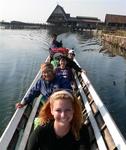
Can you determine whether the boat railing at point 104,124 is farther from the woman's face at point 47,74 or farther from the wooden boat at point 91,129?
the woman's face at point 47,74


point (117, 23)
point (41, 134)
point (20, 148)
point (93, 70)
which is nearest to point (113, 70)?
point (93, 70)

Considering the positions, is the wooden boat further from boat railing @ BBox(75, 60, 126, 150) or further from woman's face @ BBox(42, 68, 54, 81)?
woman's face @ BBox(42, 68, 54, 81)

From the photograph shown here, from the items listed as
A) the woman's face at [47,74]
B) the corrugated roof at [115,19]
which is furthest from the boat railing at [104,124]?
the corrugated roof at [115,19]

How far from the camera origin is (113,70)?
2295 cm

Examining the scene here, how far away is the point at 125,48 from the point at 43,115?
33.4 m

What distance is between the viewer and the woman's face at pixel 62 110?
333 cm

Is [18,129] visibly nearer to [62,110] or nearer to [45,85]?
[45,85]

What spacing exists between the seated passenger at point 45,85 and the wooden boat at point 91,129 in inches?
9.8

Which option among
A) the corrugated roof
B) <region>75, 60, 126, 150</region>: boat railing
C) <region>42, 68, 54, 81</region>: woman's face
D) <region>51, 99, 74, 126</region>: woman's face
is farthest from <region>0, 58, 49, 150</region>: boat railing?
the corrugated roof

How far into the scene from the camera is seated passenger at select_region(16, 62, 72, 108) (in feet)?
20.6

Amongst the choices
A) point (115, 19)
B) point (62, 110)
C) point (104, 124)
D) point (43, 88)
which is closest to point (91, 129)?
point (104, 124)

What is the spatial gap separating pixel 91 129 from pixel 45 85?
3.98ft

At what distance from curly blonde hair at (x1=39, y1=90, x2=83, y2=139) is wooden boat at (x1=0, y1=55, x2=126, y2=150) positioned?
115 centimetres

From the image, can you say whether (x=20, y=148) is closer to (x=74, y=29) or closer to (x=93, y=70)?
(x=93, y=70)
